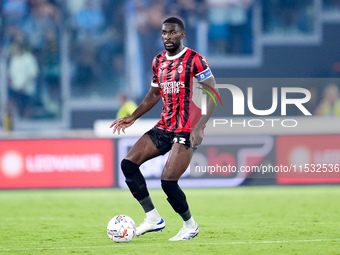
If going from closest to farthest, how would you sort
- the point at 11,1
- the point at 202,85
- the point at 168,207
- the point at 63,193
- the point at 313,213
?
the point at 202,85, the point at 313,213, the point at 168,207, the point at 63,193, the point at 11,1

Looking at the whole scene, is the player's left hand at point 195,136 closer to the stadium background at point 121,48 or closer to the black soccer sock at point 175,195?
the black soccer sock at point 175,195

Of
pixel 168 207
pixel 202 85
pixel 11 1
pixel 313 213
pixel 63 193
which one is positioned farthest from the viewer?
pixel 11 1

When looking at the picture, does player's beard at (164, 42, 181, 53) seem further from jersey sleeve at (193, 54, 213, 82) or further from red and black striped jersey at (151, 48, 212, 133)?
jersey sleeve at (193, 54, 213, 82)

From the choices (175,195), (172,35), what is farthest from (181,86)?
(175,195)

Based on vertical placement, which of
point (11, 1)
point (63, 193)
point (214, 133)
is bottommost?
point (63, 193)

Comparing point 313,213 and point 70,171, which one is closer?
point 313,213

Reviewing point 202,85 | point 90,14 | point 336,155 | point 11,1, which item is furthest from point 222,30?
point 202,85

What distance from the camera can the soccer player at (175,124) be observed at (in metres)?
6.77

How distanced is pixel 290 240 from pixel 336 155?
6.10 m

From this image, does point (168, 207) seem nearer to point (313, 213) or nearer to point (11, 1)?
point (313, 213)

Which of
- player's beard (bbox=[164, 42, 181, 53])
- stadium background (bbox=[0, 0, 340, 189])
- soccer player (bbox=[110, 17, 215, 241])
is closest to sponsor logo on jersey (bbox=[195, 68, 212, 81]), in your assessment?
soccer player (bbox=[110, 17, 215, 241])

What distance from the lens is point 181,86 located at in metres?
6.84

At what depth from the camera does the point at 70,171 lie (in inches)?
512

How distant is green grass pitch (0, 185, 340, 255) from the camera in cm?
664
